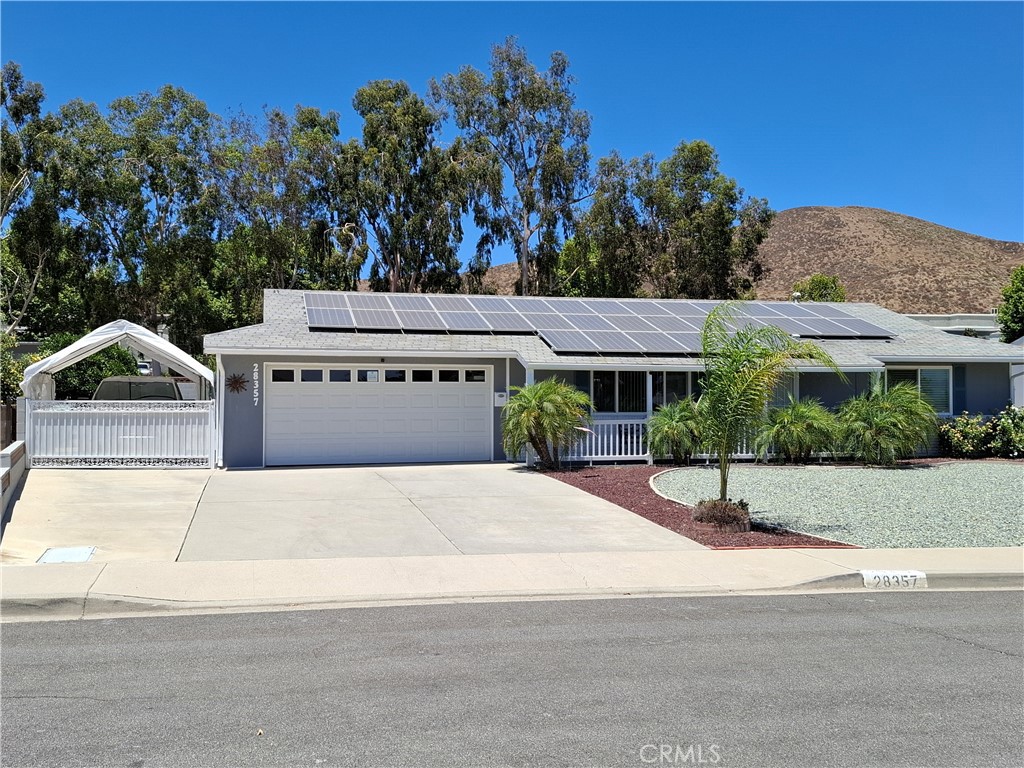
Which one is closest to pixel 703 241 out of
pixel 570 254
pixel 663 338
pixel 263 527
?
pixel 570 254

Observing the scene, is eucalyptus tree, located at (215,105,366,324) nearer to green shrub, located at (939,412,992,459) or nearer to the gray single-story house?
the gray single-story house

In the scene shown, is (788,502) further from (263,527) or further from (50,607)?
(50,607)

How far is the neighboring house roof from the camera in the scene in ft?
62.0

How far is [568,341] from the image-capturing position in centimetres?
2086

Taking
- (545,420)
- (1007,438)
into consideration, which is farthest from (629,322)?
(1007,438)

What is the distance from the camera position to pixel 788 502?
14.7 metres

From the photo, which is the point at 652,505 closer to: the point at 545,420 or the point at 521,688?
the point at 545,420

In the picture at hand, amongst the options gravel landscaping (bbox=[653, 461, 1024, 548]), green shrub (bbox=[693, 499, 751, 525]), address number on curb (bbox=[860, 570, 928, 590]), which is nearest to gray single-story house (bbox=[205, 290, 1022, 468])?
gravel landscaping (bbox=[653, 461, 1024, 548])

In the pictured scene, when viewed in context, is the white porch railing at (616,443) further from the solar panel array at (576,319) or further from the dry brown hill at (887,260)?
the dry brown hill at (887,260)

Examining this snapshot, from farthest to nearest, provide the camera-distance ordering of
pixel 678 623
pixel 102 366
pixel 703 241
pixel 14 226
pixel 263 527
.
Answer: pixel 703 241
pixel 14 226
pixel 102 366
pixel 263 527
pixel 678 623

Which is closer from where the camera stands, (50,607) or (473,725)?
(473,725)

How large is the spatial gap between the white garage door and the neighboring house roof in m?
0.70

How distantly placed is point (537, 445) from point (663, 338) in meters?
4.94

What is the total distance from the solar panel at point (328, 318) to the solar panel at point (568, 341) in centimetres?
458
